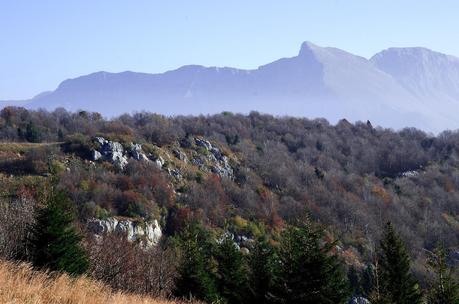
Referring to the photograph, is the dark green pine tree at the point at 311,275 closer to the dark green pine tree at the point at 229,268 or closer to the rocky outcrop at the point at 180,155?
the dark green pine tree at the point at 229,268

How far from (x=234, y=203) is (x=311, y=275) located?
5696 centimetres

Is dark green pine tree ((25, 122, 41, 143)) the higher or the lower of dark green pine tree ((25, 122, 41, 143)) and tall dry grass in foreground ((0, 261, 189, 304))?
the lower

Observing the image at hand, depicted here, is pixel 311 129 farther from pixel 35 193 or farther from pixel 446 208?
pixel 35 193

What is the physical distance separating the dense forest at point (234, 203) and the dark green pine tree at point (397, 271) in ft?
0.26

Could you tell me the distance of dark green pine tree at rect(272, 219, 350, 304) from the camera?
18.1 metres

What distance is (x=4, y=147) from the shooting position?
68062 mm

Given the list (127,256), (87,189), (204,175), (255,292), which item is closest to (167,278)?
(127,256)

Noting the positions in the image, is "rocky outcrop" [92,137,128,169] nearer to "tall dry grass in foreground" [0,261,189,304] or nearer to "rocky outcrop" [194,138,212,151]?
"rocky outcrop" [194,138,212,151]

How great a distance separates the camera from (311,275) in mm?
18172

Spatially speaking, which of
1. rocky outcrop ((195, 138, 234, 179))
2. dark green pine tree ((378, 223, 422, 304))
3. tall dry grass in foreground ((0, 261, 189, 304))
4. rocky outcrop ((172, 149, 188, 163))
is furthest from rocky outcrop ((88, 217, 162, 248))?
tall dry grass in foreground ((0, 261, 189, 304))

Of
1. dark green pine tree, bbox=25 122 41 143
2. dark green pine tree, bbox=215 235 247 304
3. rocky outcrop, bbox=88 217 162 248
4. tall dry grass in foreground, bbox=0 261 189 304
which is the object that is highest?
tall dry grass in foreground, bbox=0 261 189 304

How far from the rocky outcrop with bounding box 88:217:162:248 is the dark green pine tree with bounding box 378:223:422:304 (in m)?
27.6

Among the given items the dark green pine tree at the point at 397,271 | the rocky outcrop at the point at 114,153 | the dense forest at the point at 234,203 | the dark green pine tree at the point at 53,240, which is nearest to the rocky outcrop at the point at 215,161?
the dense forest at the point at 234,203

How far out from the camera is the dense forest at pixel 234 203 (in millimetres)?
24062
